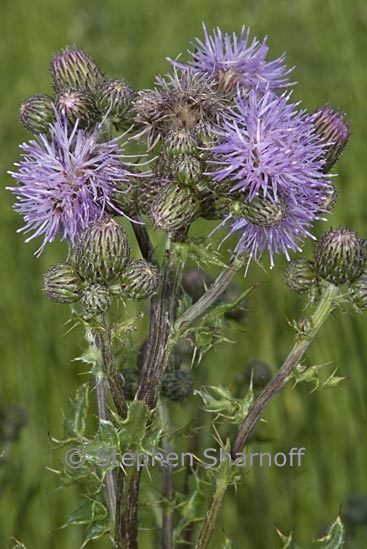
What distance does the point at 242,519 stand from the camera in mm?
3299

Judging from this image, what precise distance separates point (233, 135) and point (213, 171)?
120mm

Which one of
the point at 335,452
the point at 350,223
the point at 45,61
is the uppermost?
the point at 45,61

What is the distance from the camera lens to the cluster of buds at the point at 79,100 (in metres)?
2.27

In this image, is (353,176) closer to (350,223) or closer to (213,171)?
(350,223)

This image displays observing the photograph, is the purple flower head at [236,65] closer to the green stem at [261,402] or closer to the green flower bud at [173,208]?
the green flower bud at [173,208]

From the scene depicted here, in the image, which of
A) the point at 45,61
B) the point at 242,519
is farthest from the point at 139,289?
the point at 45,61

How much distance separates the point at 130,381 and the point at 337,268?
73 cm

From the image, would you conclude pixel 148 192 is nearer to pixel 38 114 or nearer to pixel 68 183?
pixel 68 183

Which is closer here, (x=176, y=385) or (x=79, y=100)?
(x=79, y=100)

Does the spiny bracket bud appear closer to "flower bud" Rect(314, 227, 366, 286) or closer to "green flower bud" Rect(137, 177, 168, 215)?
"green flower bud" Rect(137, 177, 168, 215)

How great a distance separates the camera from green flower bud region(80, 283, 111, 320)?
204cm

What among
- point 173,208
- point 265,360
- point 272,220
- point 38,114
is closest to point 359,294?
point 272,220

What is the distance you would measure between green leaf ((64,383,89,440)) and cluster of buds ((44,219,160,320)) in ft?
1.16

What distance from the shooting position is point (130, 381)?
8.06 feet
